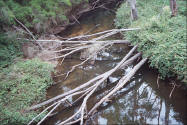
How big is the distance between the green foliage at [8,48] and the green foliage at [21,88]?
0.65 metres

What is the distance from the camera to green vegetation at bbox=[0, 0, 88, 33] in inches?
270

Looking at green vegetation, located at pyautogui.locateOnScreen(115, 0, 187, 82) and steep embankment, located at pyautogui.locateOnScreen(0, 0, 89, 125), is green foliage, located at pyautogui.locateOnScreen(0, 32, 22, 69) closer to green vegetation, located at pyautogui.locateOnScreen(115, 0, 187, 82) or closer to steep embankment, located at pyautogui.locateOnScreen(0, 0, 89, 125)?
steep embankment, located at pyautogui.locateOnScreen(0, 0, 89, 125)

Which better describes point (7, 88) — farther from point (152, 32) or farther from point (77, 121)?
point (152, 32)

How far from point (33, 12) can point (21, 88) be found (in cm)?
453

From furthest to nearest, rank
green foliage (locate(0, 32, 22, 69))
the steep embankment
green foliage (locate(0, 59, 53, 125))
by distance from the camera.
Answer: green foliage (locate(0, 32, 22, 69))
the steep embankment
green foliage (locate(0, 59, 53, 125))

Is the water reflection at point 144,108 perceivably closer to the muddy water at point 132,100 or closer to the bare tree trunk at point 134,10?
the muddy water at point 132,100

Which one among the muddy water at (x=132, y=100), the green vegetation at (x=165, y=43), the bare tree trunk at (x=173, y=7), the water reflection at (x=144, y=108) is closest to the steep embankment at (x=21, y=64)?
the muddy water at (x=132, y=100)

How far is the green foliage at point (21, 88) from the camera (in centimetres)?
463

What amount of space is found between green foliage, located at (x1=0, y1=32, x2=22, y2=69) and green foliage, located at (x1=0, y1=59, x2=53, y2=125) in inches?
25.5

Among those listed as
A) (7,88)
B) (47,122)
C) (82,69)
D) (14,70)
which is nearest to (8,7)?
(14,70)

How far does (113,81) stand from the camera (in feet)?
19.7

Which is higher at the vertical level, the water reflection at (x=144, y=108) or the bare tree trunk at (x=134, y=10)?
the bare tree trunk at (x=134, y=10)

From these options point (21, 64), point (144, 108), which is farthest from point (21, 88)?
point (144, 108)

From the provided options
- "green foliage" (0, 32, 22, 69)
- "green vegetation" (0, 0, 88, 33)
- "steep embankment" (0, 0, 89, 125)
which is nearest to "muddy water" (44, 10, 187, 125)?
"steep embankment" (0, 0, 89, 125)
